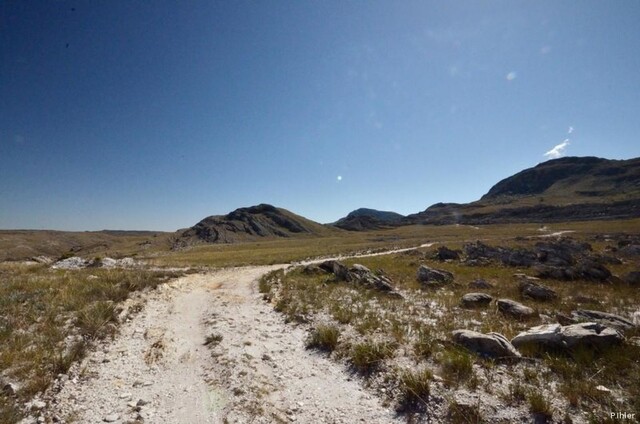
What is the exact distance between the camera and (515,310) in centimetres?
1422

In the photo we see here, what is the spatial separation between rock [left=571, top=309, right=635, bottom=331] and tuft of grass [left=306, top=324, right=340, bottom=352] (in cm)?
980

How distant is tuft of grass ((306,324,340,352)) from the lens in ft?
37.0

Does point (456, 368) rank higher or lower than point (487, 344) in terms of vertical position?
lower

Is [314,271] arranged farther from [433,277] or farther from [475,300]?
[475,300]

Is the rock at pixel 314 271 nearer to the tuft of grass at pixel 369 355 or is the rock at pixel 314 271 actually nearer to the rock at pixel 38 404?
the tuft of grass at pixel 369 355

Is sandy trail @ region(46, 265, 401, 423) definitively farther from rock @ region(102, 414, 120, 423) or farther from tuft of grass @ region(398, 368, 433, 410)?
tuft of grass @ region(398, 368, 433, 410)

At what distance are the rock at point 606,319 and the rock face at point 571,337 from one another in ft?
6.64

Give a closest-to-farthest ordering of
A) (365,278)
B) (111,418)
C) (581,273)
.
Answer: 1. (111,418)
2. (581,273)
3. (365,278)

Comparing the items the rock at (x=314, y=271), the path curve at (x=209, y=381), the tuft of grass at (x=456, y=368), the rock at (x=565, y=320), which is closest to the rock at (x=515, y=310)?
the rock at (x=565, y=320)

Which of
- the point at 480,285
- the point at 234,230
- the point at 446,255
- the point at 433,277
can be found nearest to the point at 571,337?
the point at 480,285

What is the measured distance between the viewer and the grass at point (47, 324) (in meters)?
8.19

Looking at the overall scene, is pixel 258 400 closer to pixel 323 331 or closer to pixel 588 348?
pixel 323 331

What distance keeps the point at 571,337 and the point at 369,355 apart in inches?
248

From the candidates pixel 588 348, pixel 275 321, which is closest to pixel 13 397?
pixel 275 321
